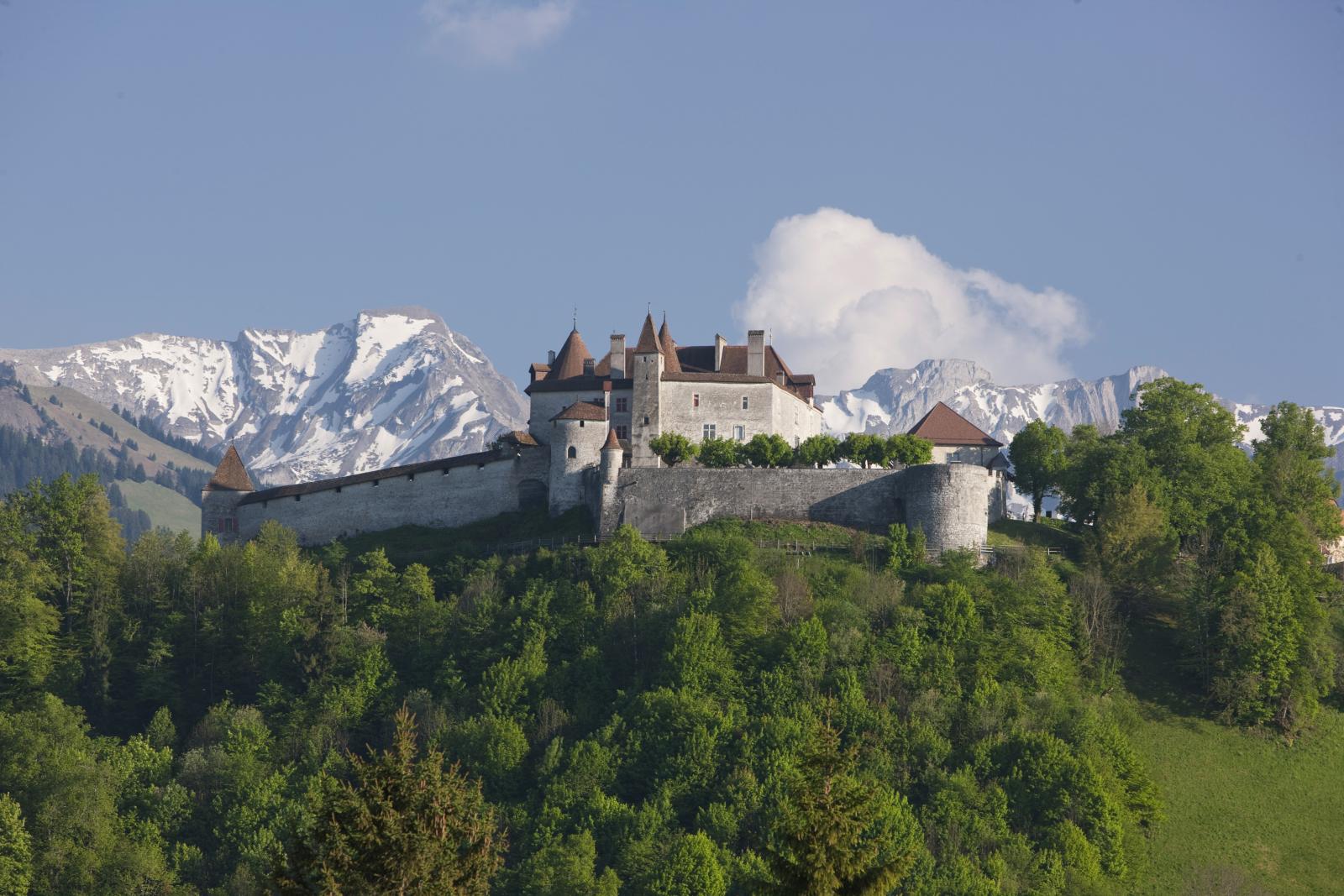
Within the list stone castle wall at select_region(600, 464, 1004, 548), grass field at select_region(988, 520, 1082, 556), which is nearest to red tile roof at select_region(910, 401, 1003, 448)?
grass field at select_region(988, 520, 1082, 556)

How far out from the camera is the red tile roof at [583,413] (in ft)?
324

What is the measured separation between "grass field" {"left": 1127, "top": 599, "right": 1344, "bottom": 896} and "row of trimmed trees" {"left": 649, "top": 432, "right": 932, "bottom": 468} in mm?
19088

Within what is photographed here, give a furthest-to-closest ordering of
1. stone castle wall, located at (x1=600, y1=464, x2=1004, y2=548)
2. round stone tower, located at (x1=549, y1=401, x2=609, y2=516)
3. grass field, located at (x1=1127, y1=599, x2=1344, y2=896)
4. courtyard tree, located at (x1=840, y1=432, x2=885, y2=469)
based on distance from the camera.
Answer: courtyard tree, located at (x1=840, y1=432, x2=885, y2=469) → round stone tower, located at (x1=549, y1=401, x2=609, y2=516) → stone castle wall, located at (x1=600, y1=464, x2=1004, y2=548) → grass field, located at (x1=1127, y1=599, x2=1344, y2=896)

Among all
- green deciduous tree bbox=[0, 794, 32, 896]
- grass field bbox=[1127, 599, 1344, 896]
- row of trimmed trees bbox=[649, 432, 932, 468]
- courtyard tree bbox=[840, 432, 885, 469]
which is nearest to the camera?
grass field bbox=[1127, 599, 1344, 896]

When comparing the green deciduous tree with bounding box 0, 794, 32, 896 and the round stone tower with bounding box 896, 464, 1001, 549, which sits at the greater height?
the round stone tower with bounding box 896, 464, 1001, 549

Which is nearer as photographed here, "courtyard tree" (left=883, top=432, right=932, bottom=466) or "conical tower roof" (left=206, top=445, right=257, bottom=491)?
"courtyard tree" (left=883, top=432, right=932, bottom=466)

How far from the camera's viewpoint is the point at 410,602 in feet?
307

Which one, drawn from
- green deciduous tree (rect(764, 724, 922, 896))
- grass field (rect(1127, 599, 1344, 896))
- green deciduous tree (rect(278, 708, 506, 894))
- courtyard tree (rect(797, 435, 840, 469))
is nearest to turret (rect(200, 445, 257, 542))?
courtyard tree (rect(797, 435, 840, 469))

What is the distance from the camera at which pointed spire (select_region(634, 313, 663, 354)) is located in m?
101

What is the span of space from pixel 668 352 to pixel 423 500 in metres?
17.7

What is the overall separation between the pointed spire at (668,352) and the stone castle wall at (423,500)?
362 inches

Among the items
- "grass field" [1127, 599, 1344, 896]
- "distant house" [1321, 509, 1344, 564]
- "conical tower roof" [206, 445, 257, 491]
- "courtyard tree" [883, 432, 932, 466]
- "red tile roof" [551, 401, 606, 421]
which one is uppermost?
"red tile roof" [551, 401, 606, 421]

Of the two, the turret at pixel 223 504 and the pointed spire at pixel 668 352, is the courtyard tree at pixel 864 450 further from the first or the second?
the turret at pixel 223 504

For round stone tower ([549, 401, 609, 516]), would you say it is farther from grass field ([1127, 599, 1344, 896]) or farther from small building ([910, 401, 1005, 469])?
grass field ([1127, 599, 1344, 896])
